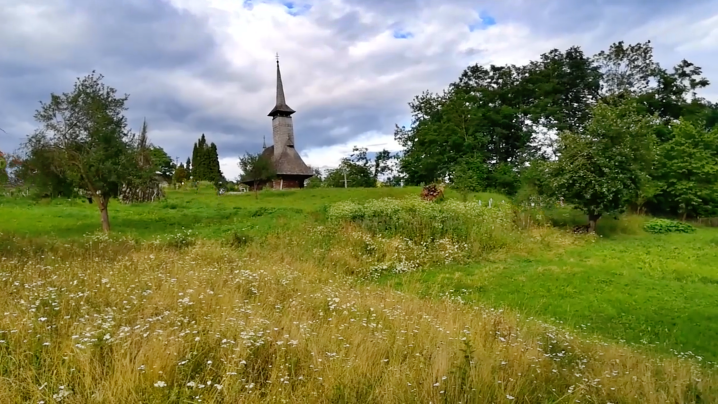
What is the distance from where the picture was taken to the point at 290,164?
4534 cm

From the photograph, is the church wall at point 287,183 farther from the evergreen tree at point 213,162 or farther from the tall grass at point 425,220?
the tall grass at point 425,220

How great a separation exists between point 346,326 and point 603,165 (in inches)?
718

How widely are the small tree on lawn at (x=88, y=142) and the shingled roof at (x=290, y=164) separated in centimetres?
2745

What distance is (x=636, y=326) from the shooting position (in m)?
7.30

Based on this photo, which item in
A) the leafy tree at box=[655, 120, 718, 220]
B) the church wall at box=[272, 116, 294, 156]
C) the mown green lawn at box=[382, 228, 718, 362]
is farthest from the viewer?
the church wall at box=[272, 116, 294, 156]

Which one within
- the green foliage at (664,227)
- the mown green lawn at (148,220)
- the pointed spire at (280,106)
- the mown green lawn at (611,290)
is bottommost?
the mown green lawn at (611,290)

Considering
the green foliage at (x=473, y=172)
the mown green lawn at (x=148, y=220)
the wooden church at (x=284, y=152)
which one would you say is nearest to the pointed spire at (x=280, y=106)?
the wooden church at (x=284, y=152)

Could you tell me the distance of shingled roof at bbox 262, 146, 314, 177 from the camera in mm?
44469

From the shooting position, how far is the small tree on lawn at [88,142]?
15500 millimetres

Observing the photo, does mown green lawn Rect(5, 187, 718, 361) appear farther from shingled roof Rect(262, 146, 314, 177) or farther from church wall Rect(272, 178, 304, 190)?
shingled roof Rect(262, 146, 314, 177)

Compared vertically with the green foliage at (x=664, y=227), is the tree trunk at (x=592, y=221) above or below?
above

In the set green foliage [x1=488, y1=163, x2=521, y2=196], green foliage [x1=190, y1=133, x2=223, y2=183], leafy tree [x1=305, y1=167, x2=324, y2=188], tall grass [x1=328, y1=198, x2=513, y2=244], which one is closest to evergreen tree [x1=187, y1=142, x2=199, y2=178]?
green foliage [x1=190, y1=133, x2=223, y2=183]

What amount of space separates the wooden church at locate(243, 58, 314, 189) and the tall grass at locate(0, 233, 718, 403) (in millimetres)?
37930

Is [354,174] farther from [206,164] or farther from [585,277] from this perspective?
[585,277]
